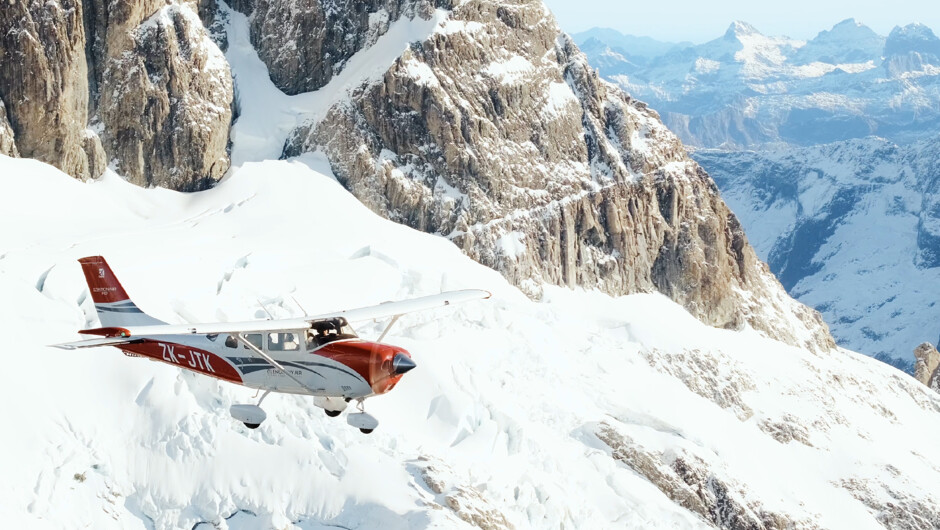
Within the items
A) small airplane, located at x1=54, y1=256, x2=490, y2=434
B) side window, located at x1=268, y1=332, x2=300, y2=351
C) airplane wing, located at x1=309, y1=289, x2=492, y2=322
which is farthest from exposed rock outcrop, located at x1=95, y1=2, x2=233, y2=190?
side window, located at x1=268, y1=332, x2=300, y2=351

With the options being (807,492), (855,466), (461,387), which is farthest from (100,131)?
(855,466)

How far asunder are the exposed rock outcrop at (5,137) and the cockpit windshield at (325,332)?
50544 millimetres

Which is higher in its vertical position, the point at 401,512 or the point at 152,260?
the point at 152,260

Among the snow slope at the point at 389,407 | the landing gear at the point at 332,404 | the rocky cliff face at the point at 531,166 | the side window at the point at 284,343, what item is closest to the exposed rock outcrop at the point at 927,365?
the rocky cliff face at the point at 531,166

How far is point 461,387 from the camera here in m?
69.8

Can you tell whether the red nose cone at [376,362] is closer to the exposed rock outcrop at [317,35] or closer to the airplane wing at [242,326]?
the airplane wing at [242,326]

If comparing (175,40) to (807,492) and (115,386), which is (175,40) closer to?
(115,386)

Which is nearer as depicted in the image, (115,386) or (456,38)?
(115,386)

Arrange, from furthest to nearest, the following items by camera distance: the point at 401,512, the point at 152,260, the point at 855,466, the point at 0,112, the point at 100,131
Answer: the point at 855,466 → the point at 100,131 → the point at 0,112 → the point at 152,260 → the point at 401,512

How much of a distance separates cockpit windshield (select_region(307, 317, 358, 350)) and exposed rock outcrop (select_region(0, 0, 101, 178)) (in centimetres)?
5096

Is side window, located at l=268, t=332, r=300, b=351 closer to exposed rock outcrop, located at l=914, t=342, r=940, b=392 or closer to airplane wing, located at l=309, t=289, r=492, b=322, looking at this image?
airplane wing, located at l=309, t=289, r=492, b=322

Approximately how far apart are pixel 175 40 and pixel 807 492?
68.1 metres

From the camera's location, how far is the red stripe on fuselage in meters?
37.4

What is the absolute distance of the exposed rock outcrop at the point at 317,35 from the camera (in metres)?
98.2
